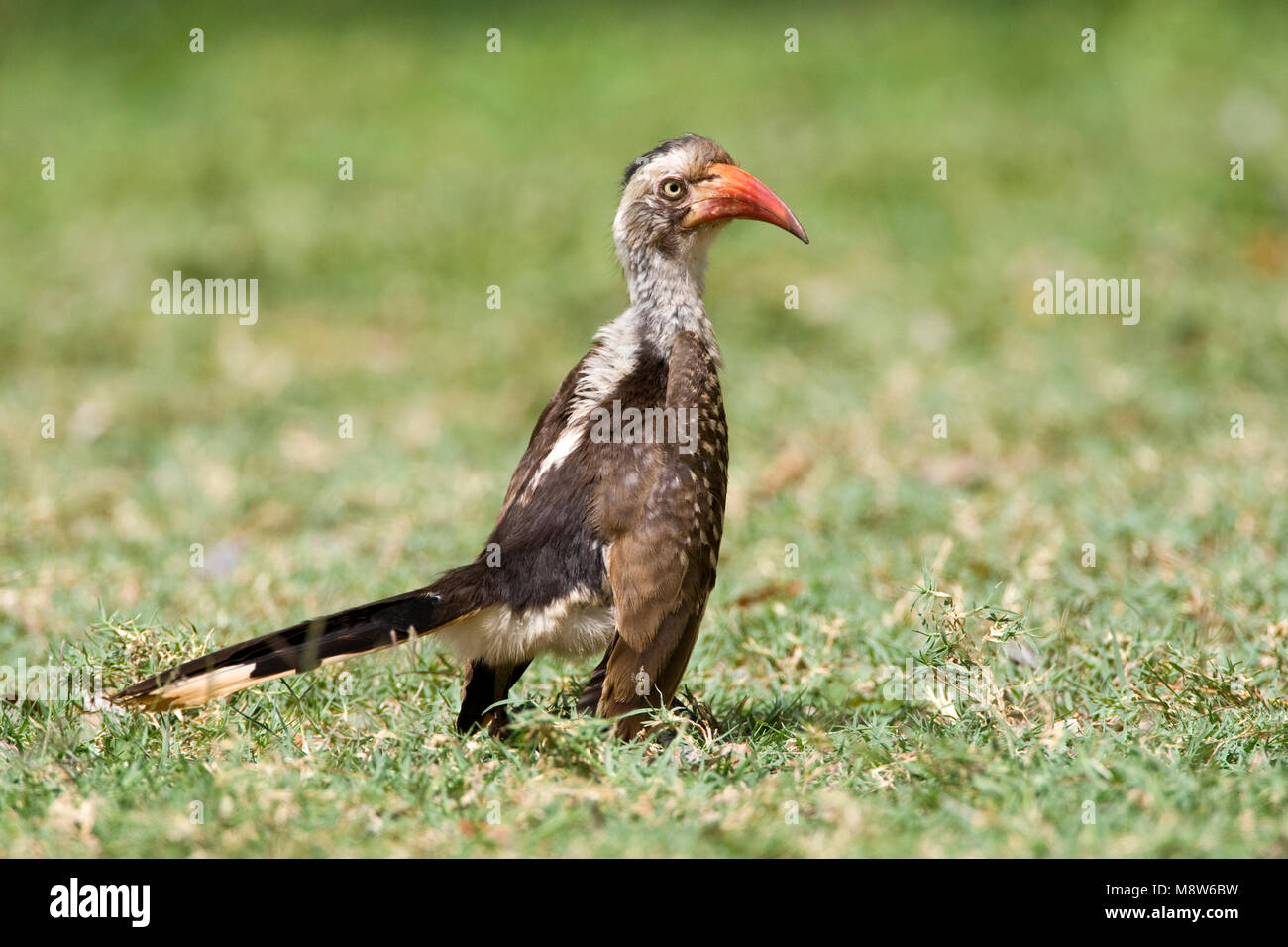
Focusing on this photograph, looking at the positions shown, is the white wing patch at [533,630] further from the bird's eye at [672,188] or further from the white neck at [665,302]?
the bird's eye at [672,188]

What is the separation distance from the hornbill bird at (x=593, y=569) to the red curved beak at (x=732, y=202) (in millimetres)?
285

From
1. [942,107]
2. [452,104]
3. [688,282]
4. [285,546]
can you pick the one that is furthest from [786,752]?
[452,104]

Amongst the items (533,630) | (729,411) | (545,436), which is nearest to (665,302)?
(545,436)

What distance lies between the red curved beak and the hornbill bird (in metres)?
0.28

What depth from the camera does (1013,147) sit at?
9.97m

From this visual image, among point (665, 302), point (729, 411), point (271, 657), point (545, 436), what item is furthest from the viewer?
point (729, 411)

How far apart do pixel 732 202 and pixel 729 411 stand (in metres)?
3.28

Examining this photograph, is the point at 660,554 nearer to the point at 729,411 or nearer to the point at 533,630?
the point at 533,630

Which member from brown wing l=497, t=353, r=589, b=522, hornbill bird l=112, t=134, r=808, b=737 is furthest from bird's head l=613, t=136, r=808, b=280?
brown wing l=497, t=353, r=589, b=522

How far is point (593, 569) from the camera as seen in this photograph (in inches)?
137

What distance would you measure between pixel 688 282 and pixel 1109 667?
1.44m

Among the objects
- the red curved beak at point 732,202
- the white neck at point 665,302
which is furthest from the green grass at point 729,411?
the red curved beak at point 732,202

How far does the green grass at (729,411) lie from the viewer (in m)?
3.07

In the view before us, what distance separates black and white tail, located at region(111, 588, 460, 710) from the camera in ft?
10.3
